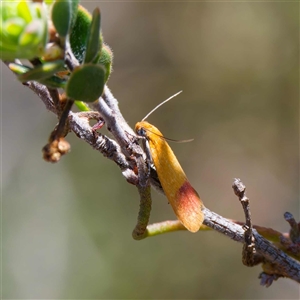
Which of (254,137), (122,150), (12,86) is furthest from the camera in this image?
(254,137)

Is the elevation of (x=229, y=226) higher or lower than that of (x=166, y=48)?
higher

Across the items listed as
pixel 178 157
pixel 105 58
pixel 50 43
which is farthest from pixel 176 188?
pixel 178 157

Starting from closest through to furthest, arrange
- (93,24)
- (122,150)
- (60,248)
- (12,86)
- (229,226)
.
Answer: (93,24)
(122,150)
(229,226)
(60,248)
(12,86)

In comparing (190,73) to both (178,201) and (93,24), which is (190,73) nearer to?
(178,201)

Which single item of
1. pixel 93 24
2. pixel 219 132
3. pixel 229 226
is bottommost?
pixel 219 132

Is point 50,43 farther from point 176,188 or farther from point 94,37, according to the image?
point 176,188

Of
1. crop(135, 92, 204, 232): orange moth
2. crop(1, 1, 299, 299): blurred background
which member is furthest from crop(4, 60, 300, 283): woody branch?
crop(1, 1, 299, 299): blurred background

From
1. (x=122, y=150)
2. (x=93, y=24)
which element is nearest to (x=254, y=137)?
(x=122, y=150)
